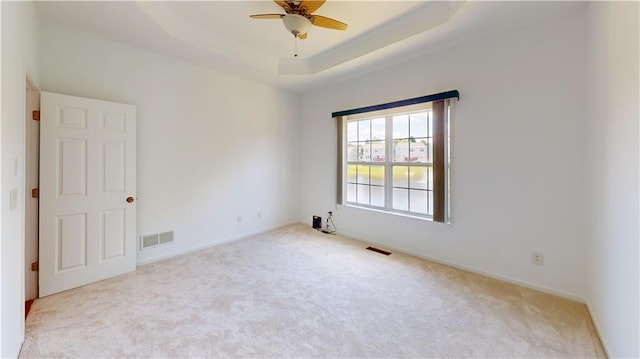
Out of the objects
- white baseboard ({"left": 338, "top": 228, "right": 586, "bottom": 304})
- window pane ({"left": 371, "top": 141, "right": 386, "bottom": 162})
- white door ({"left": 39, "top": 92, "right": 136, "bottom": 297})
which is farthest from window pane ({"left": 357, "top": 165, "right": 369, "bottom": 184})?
white door ({"left": 39, "top": 92, "right": 136, "bottom": 297})

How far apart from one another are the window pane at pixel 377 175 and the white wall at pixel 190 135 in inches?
68.8

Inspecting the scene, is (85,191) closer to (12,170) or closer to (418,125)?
(12,170)

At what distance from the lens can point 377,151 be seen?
13.7 ft

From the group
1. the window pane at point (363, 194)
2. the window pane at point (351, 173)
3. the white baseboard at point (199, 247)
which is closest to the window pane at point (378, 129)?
the window pane at point (351, 173)

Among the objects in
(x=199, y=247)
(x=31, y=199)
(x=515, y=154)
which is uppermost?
(x=515, y=154)

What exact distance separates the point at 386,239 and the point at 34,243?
4.01m

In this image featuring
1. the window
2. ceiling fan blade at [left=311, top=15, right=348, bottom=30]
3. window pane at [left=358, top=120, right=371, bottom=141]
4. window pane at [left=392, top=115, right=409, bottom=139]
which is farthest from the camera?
window pane at [left=358, top=120, right=371, bottom=141]

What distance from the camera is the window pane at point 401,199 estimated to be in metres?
3.81

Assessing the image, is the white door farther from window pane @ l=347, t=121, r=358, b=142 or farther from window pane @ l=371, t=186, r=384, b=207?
window pane @ l=371, t=186, r=384, b=207

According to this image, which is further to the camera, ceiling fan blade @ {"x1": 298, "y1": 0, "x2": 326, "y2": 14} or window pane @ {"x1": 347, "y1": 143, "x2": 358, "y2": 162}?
window pane @ {"x1": 347, "y1": 143, "x2": 358, "y2": 162}

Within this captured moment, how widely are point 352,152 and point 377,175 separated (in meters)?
0.65

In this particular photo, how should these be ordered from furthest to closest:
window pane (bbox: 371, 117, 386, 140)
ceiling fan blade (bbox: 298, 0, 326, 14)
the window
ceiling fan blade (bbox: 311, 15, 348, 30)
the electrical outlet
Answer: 1. window pane (bbox: 371, 117, 386, 140)
2. the window
3. the electrical outlet
4. ceiling fan blade (bbox: 311, 15, 348, 30)
5. ceiling fan blade (bbox: 298, 0, 326, 14)

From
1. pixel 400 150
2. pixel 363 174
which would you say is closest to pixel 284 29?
pixel 400 150

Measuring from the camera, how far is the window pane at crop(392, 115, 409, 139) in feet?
12.3
